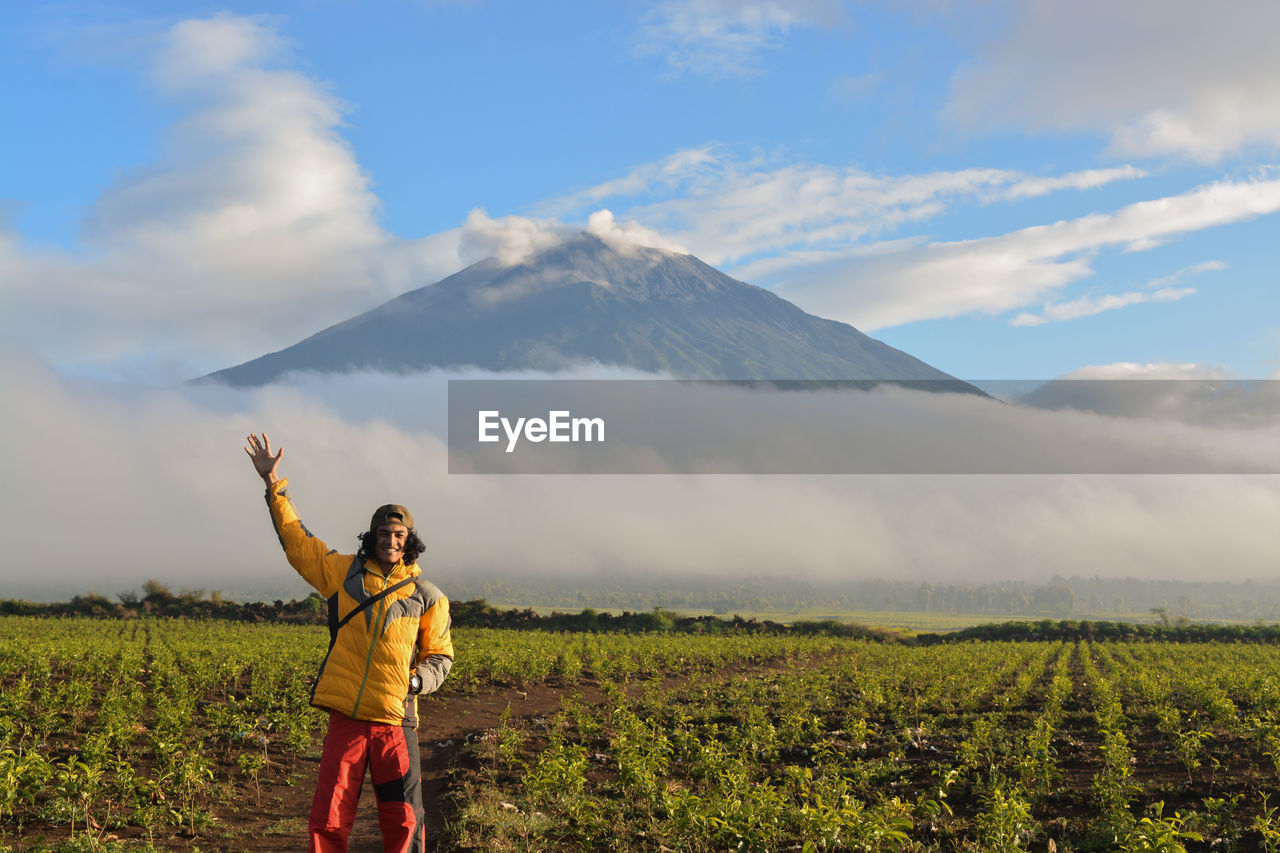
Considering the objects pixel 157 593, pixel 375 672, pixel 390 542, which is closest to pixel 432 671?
pixel 375 672

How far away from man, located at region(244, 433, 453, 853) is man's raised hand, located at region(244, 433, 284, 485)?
0.48m

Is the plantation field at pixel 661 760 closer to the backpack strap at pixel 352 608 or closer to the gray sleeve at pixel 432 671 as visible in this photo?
the gray sleeve at pixel 432 671

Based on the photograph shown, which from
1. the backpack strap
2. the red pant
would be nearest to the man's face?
the backpack strap

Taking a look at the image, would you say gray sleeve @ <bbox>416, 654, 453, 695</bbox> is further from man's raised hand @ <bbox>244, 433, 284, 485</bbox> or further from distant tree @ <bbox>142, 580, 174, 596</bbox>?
distant tree @ <bbox>142, 580, 174, 596</bbox>

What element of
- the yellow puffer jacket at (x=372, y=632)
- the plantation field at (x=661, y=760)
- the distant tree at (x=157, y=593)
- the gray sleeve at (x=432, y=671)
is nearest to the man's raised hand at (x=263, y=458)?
the yellow puffer jacket at (x=372, y=632)

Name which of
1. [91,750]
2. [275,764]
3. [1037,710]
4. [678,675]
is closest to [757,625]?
[678,675]

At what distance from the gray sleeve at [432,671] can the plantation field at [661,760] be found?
2439mm

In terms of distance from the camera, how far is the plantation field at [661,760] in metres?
7.84

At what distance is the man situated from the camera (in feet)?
18.6

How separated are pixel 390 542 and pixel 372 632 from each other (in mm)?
623

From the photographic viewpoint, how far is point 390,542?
593 centimetres

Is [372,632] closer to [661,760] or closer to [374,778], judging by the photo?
[374,778]

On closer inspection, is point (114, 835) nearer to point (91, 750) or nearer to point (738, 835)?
point (91, 750)

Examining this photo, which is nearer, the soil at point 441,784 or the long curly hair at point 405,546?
the long curly hair at point 405,546
